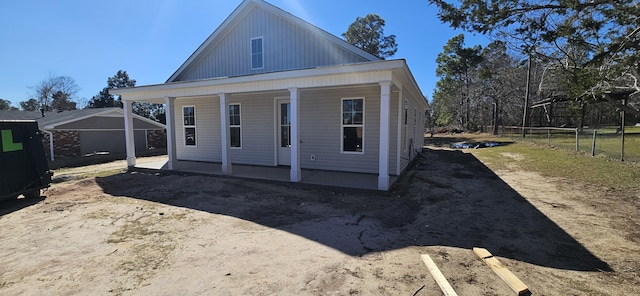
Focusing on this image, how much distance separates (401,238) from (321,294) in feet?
5.65

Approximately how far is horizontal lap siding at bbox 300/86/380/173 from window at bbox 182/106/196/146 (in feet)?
15.1

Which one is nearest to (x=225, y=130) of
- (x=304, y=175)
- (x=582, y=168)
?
(x=304, y=175)

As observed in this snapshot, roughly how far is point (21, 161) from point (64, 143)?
12968mm

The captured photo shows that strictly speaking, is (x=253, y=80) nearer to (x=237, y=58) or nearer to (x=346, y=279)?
(x=237, y=58)

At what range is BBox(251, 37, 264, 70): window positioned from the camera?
9.24 m

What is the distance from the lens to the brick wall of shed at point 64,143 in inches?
600

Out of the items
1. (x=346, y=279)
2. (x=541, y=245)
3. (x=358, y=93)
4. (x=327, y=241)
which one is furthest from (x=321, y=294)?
(x=358, y=93)

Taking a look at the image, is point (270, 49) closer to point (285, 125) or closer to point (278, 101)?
point (278, 101)

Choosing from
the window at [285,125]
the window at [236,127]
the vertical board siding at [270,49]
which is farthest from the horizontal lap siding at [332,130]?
A: the window at [236,127]

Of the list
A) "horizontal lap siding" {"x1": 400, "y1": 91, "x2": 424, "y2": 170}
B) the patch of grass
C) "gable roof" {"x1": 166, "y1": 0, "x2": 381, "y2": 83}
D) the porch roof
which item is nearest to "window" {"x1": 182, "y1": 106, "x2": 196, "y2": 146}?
"gable roof" {"x1": 166, "y1": 0, "x2": 381, "y2": 83}

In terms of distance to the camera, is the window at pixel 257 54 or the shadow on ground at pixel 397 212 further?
the window at pixel 257 54

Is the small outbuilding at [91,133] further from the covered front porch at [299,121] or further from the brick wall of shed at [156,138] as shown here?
the covered front porch at [299,121]

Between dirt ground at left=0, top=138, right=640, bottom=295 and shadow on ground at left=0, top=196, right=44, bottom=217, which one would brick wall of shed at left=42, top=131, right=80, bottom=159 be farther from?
shadow on ground at left=0, top=196, right=44, bottom=217

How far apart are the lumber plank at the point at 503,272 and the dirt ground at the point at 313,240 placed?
0.23 feet
